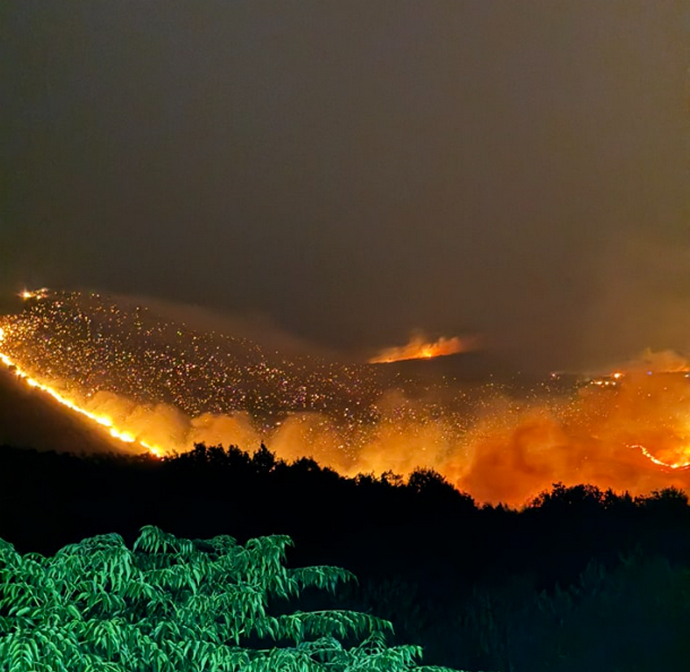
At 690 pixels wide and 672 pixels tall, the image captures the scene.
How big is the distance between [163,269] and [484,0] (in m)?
1.31

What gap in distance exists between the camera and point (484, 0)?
9.16 ft

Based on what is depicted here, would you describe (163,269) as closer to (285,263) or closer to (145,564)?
(285,263)

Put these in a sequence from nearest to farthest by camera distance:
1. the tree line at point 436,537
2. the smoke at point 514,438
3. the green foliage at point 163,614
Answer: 1. the green foliage at point 163,614
2. the tree line at point 436,537
3. the smoke at point 514,438

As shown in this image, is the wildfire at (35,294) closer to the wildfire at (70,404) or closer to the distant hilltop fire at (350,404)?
the distant hilltop fire at (350,404)

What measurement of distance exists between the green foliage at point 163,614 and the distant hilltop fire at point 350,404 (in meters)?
0.38

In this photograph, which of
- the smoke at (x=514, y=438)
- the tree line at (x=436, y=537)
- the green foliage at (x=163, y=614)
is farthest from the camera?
the smoke at (x=514, y=438)

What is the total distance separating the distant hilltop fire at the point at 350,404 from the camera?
2609 mm

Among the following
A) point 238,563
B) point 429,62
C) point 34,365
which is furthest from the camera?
A: point 429,62

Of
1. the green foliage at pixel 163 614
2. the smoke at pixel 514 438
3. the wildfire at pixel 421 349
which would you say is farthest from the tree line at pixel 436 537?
the wildfire at pixel 421 349

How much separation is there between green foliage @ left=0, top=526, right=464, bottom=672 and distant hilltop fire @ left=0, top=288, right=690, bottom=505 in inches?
15.1

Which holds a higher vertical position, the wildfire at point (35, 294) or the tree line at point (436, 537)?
the wildfire at point (35, 294)

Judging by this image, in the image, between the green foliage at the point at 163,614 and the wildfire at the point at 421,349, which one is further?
the wildfire at the point at 421,349

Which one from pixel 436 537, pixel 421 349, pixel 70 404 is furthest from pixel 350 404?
pixel 70 404

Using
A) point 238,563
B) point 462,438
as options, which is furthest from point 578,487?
point 238,563
